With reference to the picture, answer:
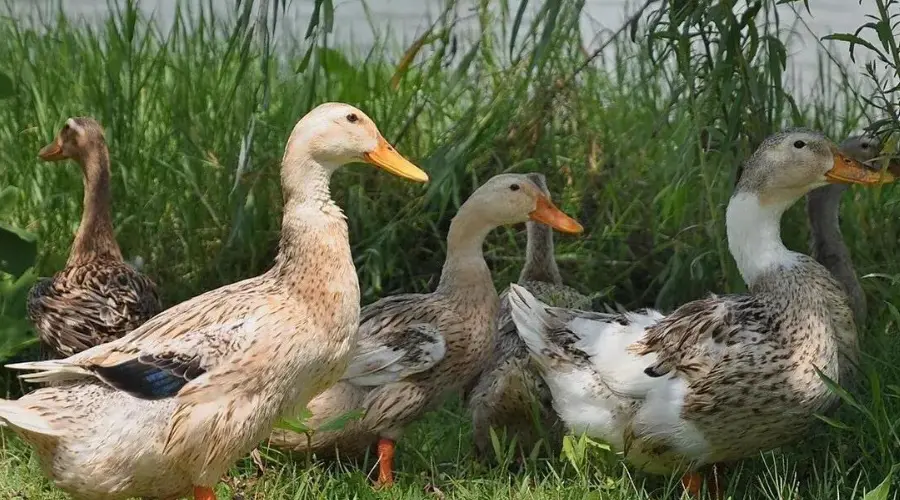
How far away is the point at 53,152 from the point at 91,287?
2.90 ft

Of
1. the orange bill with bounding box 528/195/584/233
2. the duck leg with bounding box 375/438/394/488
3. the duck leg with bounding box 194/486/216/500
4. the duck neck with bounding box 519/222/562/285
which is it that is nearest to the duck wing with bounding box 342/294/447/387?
the duck leg with bounding box 375/438/394/488

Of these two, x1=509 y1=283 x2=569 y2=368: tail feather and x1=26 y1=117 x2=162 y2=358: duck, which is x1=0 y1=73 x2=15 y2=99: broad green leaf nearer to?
x1=26 y1=117 x2=162 y2=358: duck

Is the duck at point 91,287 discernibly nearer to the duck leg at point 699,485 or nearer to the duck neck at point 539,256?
the duck neck at point 539,256

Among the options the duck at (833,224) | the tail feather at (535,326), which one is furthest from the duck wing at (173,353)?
the duck at (833,224)

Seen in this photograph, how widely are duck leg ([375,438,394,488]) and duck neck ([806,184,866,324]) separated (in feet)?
6.96

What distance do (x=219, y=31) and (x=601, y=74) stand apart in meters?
2.18

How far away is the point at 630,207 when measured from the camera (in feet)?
22.5

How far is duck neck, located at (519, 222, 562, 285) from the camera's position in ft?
21.6

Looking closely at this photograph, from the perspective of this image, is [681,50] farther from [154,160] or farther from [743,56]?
[154,160]

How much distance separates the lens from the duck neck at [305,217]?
457 cm

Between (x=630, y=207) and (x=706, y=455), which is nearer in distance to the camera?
(x=706, y=455)

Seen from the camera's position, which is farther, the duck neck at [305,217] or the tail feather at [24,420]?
the duck neck at [305,217]

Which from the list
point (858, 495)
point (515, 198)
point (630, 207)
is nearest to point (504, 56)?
point (630, 207)

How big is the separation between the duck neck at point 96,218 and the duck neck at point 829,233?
3010 mm
